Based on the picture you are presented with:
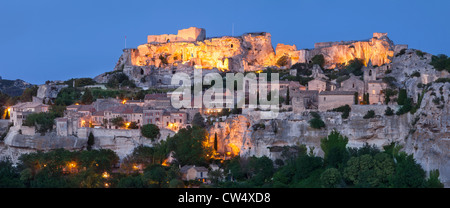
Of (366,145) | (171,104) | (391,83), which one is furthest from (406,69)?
(171,104)

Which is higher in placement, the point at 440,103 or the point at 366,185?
the point at 440,103

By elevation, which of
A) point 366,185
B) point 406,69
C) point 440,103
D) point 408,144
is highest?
point 406,69

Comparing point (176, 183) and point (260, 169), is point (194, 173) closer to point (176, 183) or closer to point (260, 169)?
point (176, 183)

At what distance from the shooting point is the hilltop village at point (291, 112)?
3709cm

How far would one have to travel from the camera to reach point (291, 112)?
138 feet

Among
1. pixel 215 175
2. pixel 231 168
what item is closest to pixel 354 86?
pixel 231 168

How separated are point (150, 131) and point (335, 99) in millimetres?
14538

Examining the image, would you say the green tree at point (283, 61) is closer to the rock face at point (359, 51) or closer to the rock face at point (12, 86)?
the rock face at point (359, 51)

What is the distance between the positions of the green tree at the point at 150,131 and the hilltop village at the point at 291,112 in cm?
39

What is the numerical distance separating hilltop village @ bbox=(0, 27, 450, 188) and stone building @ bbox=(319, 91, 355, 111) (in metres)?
0.07
